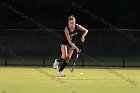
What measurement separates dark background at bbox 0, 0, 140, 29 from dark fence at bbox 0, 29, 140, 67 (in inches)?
359

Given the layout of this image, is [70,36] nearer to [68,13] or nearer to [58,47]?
[58,47]

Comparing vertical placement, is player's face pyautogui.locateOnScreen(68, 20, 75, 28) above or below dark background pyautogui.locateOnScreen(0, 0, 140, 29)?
below

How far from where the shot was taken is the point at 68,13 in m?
40.8

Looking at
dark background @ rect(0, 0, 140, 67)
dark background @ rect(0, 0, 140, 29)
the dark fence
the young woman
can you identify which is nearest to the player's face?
the young woman

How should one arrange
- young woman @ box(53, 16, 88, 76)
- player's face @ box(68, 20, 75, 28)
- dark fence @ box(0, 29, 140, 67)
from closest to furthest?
player's face @ box(68, 20, 75, 28) → young woman @ box(53, 16, 88, 76) → dark fence @ box(0, 29, 140, 67)

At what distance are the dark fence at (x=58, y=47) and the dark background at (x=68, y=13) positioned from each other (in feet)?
29.9

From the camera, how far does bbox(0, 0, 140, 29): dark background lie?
4009 cm

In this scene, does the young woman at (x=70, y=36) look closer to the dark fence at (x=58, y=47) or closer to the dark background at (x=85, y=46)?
the dark background at (x=85, y=46)

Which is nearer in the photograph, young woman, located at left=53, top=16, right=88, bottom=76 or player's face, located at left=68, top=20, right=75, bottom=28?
player's face, located at left=68, top=20, right=75, bottom=28

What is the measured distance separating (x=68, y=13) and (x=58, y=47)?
37.5ft

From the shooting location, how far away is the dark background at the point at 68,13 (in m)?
40.1

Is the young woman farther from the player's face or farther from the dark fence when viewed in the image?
the dark fence

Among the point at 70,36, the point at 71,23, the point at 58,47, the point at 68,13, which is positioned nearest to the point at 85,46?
the point at 58,47

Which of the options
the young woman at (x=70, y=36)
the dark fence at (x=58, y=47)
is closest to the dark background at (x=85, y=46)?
the dark fence at (x=58, y=47)
